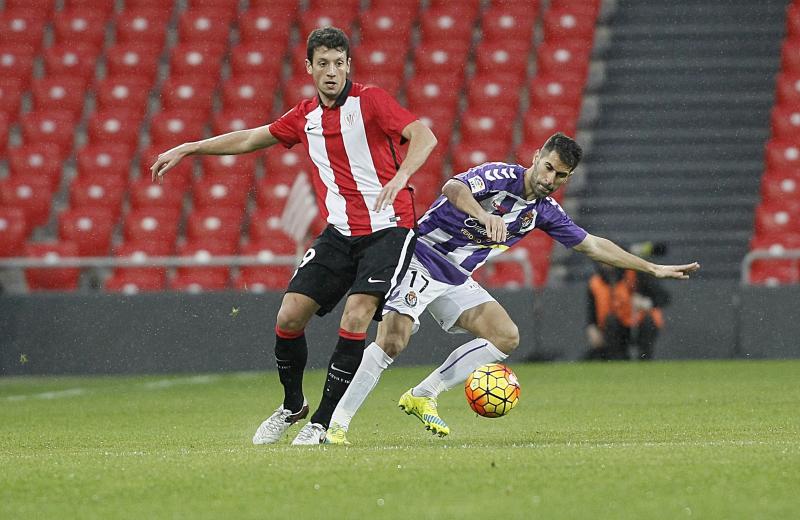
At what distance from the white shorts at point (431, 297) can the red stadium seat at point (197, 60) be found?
10920 millimetres

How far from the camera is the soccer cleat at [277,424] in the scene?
7.72m

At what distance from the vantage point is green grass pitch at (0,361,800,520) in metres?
5.18

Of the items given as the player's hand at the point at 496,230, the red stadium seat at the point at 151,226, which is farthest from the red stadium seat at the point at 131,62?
the player's hand at the point at 496,230

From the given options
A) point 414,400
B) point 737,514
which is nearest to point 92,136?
point 414,400

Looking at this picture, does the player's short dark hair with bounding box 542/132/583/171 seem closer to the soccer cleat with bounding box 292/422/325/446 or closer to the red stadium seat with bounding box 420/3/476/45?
the soccer cleat with bounding box 292/422/325/446

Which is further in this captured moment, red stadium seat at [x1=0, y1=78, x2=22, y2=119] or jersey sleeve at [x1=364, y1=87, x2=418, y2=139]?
red stadium seat at [x1=0, y1=78, x2=22, y2=119]

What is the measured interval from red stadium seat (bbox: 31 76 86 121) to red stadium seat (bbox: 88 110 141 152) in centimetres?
41

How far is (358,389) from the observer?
24.4 feet

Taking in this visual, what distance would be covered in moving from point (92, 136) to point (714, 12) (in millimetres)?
8275

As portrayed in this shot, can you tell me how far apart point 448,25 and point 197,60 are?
330 cm

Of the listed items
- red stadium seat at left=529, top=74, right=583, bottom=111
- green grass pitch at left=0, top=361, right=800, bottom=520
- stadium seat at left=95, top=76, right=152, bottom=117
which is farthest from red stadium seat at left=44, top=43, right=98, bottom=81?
green grass pitch at left=0, top=361, right=800, bottom=520

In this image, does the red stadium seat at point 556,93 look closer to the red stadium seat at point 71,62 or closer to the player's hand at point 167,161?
the red stadium seat at point 71,62

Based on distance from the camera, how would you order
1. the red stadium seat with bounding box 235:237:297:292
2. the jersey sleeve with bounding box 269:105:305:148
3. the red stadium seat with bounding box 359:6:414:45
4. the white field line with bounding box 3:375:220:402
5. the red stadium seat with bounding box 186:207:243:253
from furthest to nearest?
the red stadium seat with bounding box 359:6:414:45
the red stadium seat with bounding box 186:207:243:253
the red stadium seat with bounding box 235:237:297:292
the white field line with bounding box 3:375:220:402
the jersey sleeve with bounding box 269:105:305:148

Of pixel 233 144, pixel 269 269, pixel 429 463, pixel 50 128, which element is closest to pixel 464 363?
pixel 233 144
